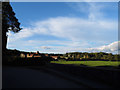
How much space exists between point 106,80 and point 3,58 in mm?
18777

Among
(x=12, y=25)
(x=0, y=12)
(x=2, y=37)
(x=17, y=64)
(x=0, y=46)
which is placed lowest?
(x=17, y=64)

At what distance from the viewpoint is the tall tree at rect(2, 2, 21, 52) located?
2253cm

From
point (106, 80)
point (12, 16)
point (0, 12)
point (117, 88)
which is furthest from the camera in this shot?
point (12, 16)

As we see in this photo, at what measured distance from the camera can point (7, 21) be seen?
24.8 meters

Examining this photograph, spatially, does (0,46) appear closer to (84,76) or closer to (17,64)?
(17,64)

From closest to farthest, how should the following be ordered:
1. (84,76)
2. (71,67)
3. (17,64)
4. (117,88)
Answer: (117,88) < (84,76) < (71,67) < (17,64)

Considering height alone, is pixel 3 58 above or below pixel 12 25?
below

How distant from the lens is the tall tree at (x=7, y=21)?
2253cm

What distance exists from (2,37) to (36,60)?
8.70 m

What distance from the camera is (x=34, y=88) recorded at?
5746 mm

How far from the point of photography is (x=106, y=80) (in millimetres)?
6398

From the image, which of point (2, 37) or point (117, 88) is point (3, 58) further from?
point (117, 88)

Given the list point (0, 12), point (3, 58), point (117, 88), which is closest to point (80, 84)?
point (117, 88)

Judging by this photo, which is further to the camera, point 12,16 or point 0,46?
point 12,16
